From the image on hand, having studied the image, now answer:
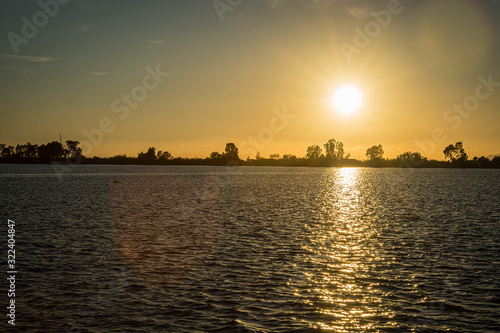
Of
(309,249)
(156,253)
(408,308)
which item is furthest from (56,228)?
(408,308)

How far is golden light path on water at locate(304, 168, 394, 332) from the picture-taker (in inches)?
804

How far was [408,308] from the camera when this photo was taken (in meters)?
21.6

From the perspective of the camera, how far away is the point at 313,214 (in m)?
65.8

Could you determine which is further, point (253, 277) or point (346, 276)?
point (346, 276)

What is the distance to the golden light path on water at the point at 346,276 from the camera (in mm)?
20422

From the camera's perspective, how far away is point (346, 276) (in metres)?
28.0

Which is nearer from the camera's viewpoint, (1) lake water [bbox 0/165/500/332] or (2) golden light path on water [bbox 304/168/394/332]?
(1) lake water [bbox 0/165/500/332]

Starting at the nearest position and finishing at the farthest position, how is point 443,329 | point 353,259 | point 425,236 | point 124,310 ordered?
point 443,329, point 124,310, point 353,259, point 425,236

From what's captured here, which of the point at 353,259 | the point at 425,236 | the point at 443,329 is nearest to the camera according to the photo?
the point at 443,329

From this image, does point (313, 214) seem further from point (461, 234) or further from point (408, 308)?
point (408, 308)

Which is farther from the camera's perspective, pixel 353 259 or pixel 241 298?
pixel 353 259

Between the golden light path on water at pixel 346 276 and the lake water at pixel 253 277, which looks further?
the golden light path on water at pixel 346 276

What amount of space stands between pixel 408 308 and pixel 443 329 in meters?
2.69

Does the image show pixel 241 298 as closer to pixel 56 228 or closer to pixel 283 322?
pixel 283 322
